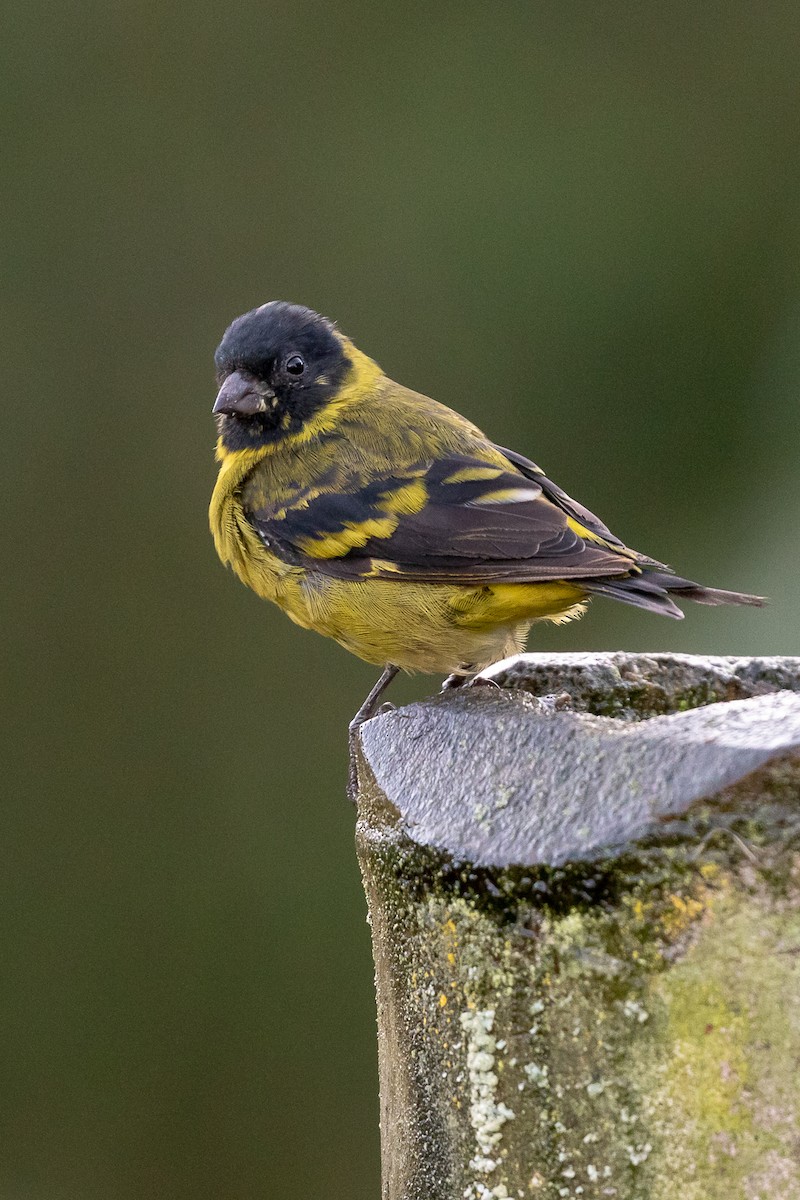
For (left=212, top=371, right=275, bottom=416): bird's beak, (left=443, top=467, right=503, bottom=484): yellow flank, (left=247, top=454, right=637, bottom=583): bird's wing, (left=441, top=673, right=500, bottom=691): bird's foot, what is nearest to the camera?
(left=441, top=673, right=500, bottom=691): bird's foot

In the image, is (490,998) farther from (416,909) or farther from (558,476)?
(558,476)

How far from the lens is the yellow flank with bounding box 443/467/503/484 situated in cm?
289

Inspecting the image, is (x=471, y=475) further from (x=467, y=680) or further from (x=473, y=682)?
(x=473, y=682)

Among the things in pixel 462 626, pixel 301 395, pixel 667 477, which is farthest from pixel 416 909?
pixel 667 477

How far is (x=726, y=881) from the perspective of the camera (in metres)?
1.31

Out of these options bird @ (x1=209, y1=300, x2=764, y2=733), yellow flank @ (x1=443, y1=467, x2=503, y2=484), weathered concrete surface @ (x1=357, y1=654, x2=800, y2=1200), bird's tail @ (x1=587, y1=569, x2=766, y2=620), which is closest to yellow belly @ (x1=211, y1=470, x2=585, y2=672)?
bird @ (x1=209, y1=300, x2=764, y2=733)

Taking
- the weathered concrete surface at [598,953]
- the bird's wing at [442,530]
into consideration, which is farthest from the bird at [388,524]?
the weathered concrete surface at [598,953]

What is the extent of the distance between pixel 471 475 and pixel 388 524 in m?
0.20

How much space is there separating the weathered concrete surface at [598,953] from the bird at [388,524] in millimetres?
972

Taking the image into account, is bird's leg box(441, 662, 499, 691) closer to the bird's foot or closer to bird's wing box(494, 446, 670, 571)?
the bird's foot

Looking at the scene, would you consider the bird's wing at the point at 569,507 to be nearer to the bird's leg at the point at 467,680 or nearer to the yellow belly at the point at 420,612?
the yellow belly at the point at 420,612

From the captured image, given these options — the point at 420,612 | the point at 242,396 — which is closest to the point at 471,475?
the point at 420,612

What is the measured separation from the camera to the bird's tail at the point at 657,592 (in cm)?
246

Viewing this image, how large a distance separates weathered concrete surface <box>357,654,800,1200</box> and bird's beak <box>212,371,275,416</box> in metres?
1.73
